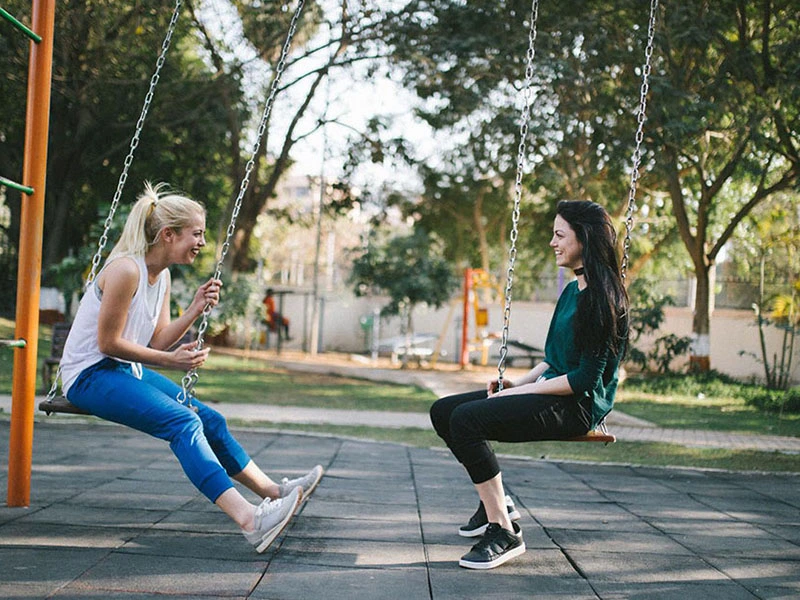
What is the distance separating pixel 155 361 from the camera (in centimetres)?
341

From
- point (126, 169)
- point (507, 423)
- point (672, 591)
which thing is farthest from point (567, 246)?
point (126, 169)

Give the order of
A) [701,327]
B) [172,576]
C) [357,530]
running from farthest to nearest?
[701,327] < [357,530] < [172,576]

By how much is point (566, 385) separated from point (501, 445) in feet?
15.3

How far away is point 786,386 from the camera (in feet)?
53.4

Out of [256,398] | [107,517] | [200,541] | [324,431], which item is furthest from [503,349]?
[256,398]

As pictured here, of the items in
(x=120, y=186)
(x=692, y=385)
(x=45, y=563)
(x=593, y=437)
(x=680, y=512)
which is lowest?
(x=692, y=385)

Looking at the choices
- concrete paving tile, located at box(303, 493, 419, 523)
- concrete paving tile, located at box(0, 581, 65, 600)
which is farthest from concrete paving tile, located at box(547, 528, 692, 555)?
concrete paving tile, located at box(0, 581, 65, 600)

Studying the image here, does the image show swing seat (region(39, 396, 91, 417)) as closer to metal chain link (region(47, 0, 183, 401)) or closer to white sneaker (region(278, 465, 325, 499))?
metal chain link (region(47, 0, 183, 401))

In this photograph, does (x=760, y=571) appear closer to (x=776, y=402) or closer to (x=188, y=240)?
(x=188, y=240)

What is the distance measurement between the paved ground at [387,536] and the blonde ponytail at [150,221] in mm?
1218

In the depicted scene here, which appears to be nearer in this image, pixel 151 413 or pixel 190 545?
pixel 151 413

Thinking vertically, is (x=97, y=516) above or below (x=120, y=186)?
below

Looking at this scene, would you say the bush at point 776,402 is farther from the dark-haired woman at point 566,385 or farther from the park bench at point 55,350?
the dark-haired woman at point 566,385

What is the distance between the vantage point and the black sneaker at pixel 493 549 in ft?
11.3
